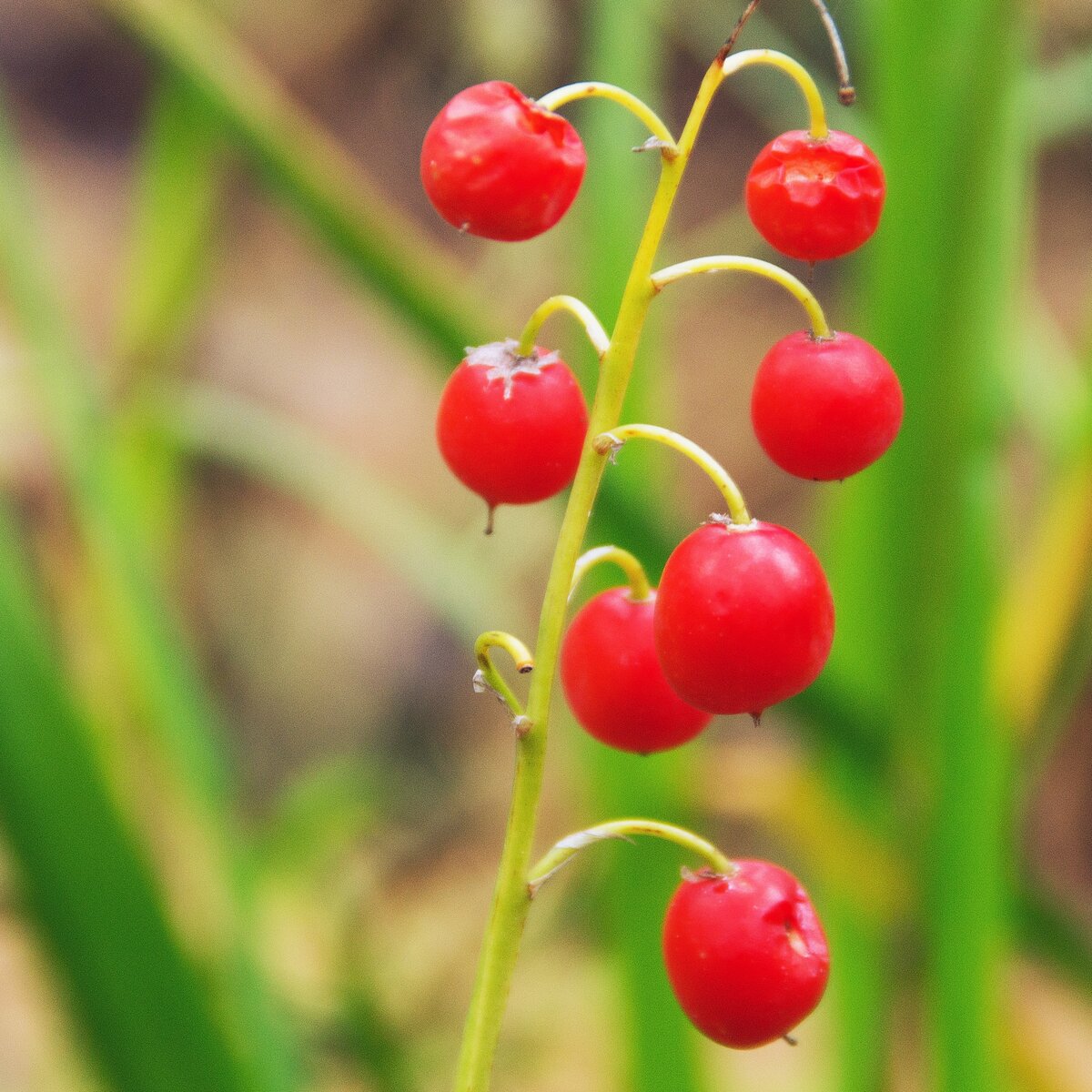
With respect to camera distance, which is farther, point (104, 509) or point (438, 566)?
point (438, 566)

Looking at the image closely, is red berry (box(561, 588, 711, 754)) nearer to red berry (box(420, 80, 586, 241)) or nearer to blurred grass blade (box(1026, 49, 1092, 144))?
red berry (box(420, 80, 586, 241))

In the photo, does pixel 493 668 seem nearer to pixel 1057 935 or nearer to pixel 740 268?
pixel 740 268

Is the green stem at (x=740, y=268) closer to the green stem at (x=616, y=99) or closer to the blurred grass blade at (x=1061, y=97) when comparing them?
the green stem at (x=616, y=99)

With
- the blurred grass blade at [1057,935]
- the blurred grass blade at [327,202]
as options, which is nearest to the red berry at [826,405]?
the blurred grass blade at [327,202]

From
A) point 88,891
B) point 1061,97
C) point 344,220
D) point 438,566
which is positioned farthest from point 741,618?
point 1061,97

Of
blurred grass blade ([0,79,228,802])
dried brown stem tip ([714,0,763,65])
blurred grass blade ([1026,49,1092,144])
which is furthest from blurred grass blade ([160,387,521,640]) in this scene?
dried brown stem tip ([714,0,763,65])

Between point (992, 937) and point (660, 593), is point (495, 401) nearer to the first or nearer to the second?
point (660, 593)

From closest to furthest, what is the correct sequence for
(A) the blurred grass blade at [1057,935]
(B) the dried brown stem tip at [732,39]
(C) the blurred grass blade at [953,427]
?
1. (B) the dried brown stem tip at [732,39]
2. (C) the blurred grass blade at [953,427]
3. (A) the blurred grass blade at [1057,935]
